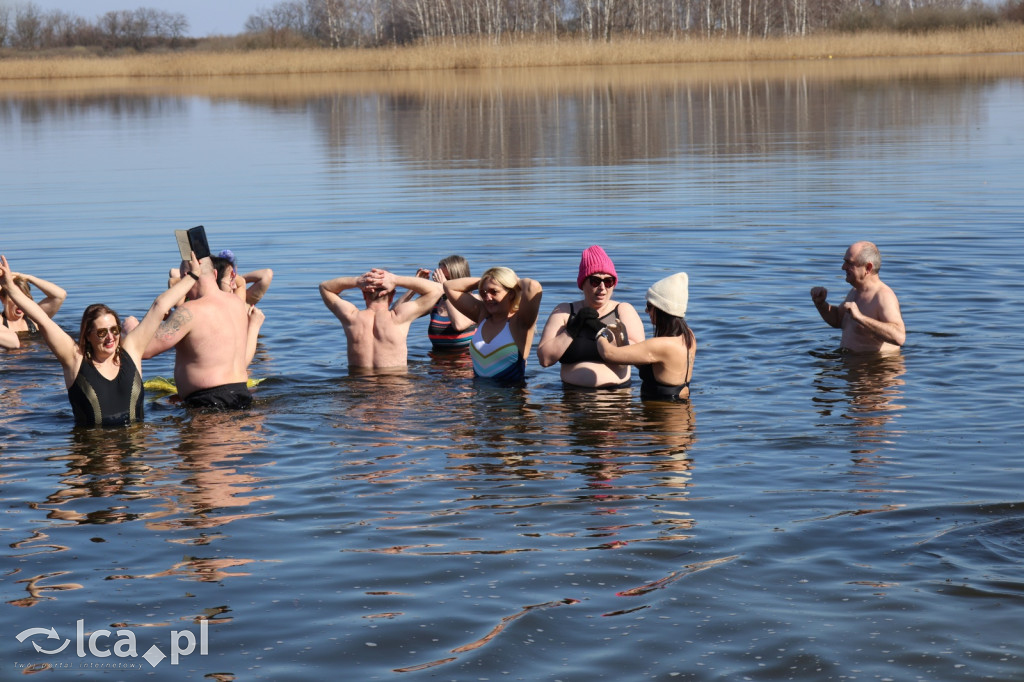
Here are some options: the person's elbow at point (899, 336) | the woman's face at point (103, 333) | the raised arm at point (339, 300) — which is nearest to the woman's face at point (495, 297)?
the raised arm at point (339, 300)

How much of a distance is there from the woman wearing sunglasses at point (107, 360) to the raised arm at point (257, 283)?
91.4 inches

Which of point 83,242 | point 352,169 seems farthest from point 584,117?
point 83,242

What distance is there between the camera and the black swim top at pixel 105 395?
8.56 m

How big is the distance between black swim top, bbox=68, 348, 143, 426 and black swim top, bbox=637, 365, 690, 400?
3.87 m

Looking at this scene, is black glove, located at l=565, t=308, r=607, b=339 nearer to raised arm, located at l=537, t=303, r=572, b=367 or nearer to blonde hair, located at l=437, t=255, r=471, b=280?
raised arm, located at l=537, t=303, r=572, b=367

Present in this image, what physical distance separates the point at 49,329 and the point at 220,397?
60.7 inches

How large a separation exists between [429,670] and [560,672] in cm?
56

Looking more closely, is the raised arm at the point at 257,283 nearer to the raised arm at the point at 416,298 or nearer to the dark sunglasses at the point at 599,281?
the raised arm at the point at 416,298

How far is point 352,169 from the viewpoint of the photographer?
25.1 meters

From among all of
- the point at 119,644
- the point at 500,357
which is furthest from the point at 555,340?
the point at 119,644

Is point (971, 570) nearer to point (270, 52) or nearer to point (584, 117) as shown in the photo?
point (584, 117)

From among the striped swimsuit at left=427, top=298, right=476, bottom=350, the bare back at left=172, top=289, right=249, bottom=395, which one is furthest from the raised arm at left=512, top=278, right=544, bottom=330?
the bare back at left=172, top=289, right=249, bottom=395

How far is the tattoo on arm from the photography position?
8.85 meters

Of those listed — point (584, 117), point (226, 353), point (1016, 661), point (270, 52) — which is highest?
point (270, 52)
